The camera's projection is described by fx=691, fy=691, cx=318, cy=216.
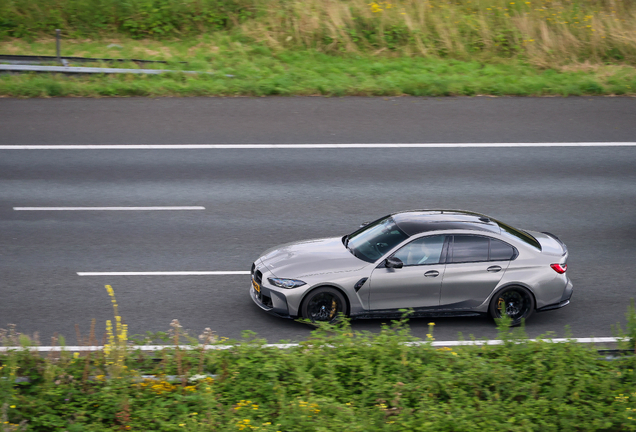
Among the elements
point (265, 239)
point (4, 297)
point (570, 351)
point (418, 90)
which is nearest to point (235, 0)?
point (418, 90)

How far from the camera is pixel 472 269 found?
910cm

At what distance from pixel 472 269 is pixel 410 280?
0.86m

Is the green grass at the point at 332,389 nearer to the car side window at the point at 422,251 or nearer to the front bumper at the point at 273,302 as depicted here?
the front bumper at the point at 273,302

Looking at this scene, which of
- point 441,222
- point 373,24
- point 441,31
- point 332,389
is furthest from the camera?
point 373,24

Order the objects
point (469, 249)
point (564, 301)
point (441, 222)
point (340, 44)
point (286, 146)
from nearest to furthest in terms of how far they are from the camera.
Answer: point (469, 249) < point (564, 301) < point (441, 222) < point (286, 146) < point (340, 44)

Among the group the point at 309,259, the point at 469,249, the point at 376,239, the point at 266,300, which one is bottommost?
the point at 266,300

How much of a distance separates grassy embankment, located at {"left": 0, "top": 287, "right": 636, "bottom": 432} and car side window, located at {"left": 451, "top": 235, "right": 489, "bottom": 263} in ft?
5.68

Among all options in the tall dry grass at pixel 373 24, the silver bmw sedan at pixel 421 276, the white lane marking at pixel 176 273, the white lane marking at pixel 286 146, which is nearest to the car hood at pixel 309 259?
the silver bmw sedan at pixel 421 276

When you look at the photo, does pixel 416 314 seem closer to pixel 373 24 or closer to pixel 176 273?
pixel 176 273

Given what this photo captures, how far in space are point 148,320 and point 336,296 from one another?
2.49m

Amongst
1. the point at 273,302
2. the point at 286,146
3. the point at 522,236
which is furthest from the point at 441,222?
the point at 286,146

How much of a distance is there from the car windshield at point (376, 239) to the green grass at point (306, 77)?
9.22 m

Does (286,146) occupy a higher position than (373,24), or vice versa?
(373,24)

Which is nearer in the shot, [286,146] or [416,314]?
[416,314]
